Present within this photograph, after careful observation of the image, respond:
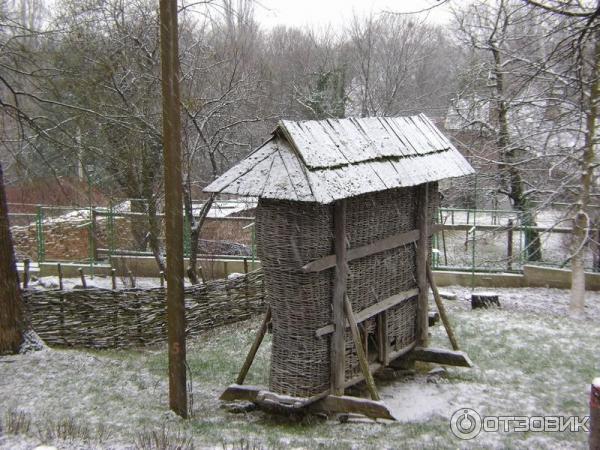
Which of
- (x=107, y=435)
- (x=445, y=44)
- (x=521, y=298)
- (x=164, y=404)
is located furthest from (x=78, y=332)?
(x=445, y=44)

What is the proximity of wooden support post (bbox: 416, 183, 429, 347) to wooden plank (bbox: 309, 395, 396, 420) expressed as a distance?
2.43 m

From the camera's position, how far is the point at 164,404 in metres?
8.20

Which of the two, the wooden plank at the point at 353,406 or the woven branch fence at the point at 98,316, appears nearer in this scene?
the wooden plank at the point at 353,406

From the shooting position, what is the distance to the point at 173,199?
710 centimetres

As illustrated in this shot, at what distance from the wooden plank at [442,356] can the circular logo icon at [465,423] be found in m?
1.40

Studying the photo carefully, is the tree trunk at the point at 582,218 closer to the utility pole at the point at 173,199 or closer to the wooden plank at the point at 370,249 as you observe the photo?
the wooden plank at the point at 370,249

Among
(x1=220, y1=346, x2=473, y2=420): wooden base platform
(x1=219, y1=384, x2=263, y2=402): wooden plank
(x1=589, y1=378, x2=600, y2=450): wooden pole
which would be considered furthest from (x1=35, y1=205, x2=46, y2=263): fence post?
(x1=589, y1=378, x2=600, y2=450): wooden pole

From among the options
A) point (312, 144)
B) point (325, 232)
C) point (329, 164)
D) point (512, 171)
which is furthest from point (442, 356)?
point (512, 171)

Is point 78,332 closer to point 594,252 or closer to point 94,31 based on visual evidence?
point 94,31

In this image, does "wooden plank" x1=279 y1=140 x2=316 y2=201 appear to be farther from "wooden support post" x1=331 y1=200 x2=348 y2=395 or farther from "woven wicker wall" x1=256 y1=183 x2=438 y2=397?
"wooden support post" x1=331 y1=200 x2=348 y2=395

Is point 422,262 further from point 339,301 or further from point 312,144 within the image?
point 312,144

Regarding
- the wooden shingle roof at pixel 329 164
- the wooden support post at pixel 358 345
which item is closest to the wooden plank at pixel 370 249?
the wooden support post at pixel 358 345

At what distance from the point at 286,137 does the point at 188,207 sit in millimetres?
8620

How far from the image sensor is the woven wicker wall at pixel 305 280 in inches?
274
